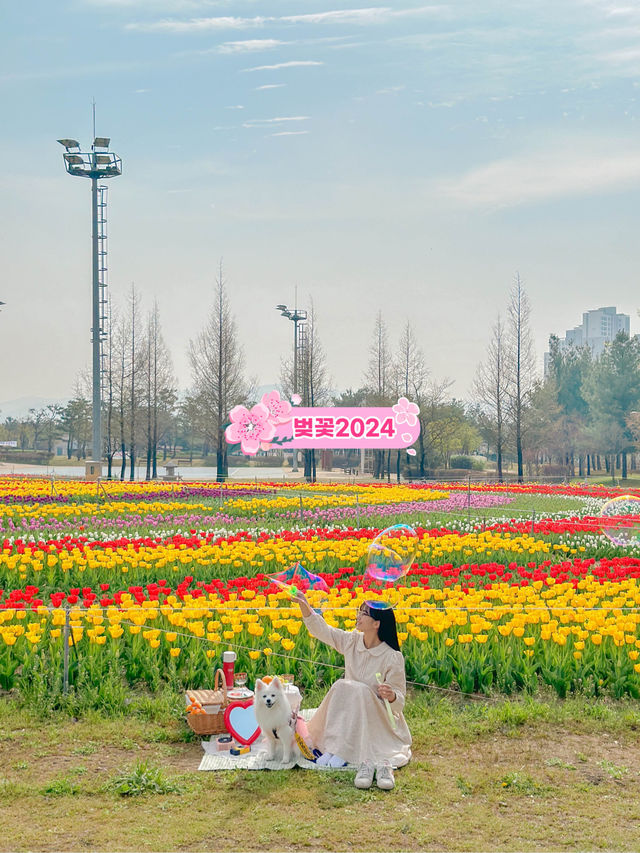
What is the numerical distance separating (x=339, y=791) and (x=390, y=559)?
5.43 ft

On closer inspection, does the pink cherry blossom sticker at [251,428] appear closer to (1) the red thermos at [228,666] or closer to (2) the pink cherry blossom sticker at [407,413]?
(2) the pink cherry blossom sticker at [407,413]

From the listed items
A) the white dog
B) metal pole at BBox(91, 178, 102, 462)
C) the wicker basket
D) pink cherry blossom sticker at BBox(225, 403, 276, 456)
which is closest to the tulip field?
the wicker basket

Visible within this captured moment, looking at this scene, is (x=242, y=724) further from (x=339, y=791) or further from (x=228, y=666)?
(x=339, y=791)

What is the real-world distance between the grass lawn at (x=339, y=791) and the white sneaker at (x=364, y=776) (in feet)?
0.29

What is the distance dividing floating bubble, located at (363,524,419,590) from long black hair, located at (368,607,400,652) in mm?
176

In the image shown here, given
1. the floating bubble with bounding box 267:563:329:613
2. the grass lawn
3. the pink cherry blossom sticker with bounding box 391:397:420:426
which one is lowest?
the grass lawn

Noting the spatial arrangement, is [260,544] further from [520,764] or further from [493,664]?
[520,764]

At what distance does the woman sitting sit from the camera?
603 centimetres

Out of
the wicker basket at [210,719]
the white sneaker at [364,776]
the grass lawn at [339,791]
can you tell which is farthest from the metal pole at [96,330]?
the white sneaker at [364,776]

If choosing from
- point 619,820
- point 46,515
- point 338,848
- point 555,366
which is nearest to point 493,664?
point 619,820

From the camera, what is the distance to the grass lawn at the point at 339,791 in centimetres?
498

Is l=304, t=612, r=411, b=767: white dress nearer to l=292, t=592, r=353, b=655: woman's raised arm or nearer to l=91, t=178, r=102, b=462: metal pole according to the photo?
l=292, t=592, r=353, b=655: woman's raised arm

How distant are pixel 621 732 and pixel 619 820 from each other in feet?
5.78

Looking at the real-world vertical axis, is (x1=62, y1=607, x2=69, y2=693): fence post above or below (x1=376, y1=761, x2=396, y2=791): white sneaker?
above
